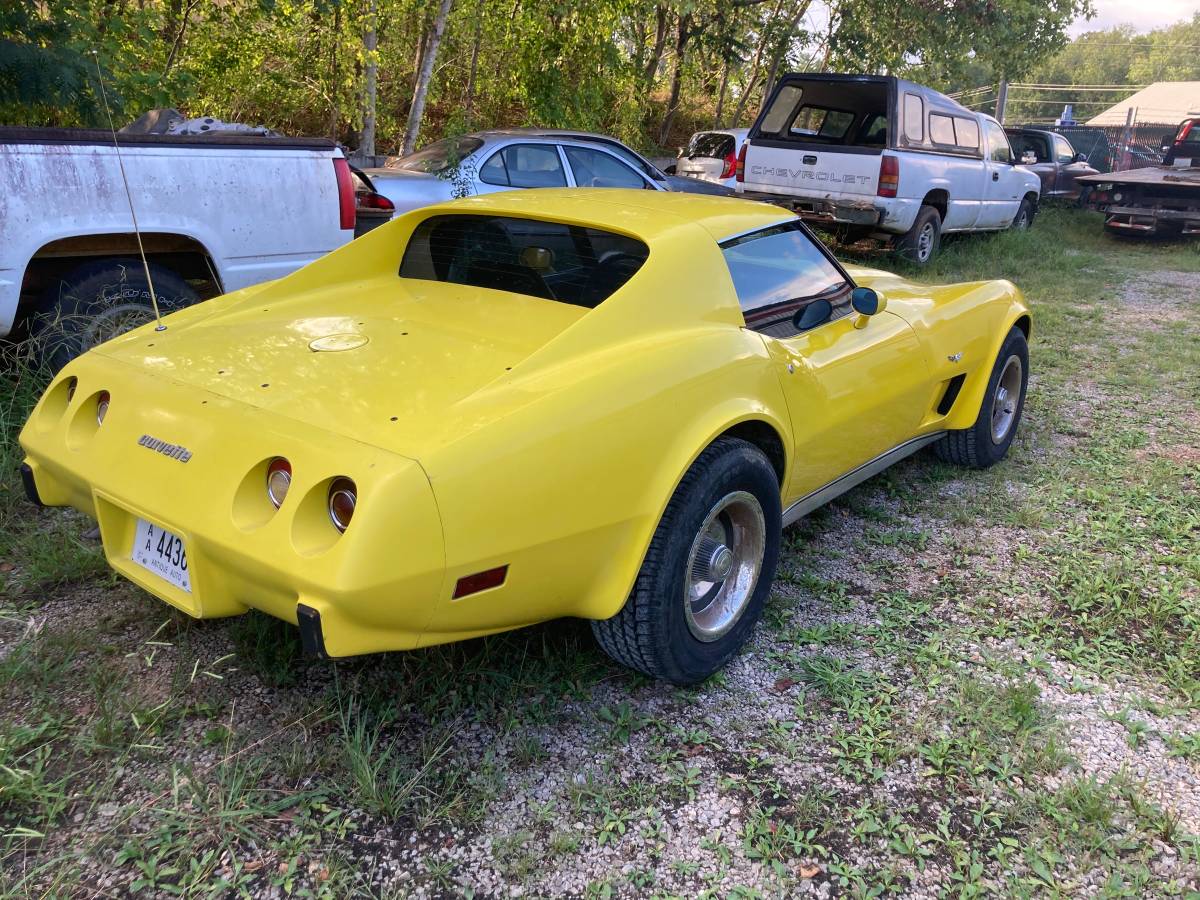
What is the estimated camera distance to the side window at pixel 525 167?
7582 millimetres

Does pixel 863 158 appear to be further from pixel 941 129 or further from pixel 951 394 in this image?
Answer: pixel 951 394

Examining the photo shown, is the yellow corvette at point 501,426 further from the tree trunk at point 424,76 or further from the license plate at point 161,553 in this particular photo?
the tree trunk at point 424,76

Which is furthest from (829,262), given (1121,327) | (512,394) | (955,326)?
(1121,327)

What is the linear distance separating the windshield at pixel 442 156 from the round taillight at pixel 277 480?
5.70 metres

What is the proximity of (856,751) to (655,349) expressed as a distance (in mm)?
1272

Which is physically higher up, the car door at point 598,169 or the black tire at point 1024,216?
the car door at point 598,169

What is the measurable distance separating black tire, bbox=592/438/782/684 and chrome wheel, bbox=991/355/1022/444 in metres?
2.40

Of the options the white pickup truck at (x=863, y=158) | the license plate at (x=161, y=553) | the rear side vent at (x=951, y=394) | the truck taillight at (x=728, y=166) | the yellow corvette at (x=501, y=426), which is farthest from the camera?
the truck taillight at (x=728, y=166)

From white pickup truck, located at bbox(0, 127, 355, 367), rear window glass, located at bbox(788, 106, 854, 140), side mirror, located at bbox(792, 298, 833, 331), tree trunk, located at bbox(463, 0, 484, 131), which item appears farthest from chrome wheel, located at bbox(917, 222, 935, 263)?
side mirror, located at bbox(792, 298, 833, 331)

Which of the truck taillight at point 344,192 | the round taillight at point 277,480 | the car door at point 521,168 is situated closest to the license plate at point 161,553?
the round taillight at point 277,480

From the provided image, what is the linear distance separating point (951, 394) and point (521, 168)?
4.68m

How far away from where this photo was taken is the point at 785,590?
3516 mm

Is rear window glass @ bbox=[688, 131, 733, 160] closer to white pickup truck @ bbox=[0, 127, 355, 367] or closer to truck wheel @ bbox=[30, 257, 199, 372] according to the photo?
white pickup truck @ bbox=[0, 127, 355, 367]

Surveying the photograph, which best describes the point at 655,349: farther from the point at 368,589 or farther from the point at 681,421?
the point at 368,589
